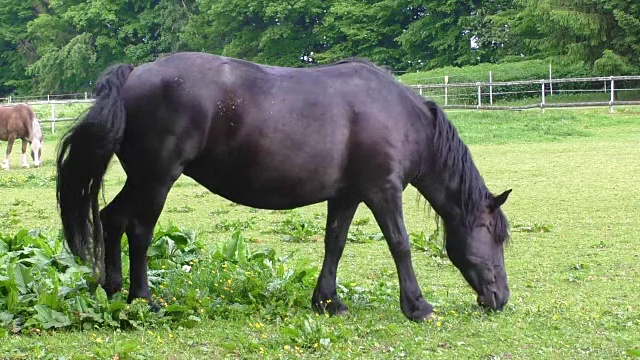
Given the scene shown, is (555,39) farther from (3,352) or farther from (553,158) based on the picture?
(3,352)

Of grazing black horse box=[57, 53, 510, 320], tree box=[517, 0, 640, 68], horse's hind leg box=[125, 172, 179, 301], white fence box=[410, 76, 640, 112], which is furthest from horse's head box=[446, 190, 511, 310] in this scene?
tree box=[517, 0, 640, 68]

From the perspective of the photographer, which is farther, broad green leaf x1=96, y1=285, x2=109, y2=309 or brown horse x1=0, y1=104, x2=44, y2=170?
brown horse x1=0, y1=104, x2=44, y2=170

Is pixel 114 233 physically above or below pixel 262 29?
below

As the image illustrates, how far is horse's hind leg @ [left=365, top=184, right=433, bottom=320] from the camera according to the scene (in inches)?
219

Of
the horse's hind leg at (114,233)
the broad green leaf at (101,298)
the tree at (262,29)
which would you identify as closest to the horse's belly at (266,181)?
the horse's hind leg at (114,233)

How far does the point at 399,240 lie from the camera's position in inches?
221

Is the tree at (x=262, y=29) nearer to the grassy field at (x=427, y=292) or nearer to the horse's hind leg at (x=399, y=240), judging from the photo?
the grassy field at (x=427, y=292)

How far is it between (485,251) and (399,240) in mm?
707

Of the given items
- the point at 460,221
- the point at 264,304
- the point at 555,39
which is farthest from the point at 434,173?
the point at 555,39

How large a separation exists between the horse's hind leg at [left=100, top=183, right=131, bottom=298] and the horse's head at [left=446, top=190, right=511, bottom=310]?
2.23 meters

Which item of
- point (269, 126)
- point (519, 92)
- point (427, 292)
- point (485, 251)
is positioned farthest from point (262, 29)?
point (269, 126)

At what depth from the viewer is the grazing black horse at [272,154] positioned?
522cm

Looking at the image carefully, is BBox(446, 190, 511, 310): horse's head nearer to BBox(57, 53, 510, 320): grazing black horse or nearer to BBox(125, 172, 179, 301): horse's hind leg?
BBox(57, 53, 510, 320): grazing black horse

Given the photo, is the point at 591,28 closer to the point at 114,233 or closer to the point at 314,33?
the point at 314,33
